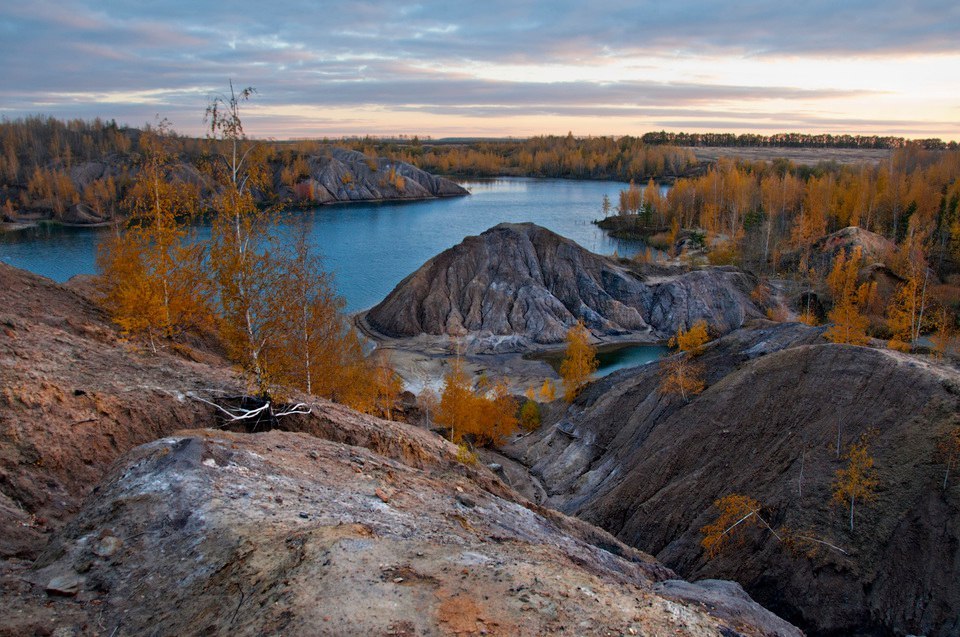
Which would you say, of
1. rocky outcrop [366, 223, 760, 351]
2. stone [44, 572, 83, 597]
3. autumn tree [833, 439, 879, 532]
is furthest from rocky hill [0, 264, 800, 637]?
rocky outcrop [366, 223, 760, 351]

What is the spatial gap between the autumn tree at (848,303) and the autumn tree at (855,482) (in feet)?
48.8

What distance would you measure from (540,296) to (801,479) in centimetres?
4169

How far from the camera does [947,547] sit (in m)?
16.2

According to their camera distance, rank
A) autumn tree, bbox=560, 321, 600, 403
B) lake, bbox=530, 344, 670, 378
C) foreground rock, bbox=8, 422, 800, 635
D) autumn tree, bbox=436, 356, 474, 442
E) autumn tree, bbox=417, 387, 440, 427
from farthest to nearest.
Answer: lake, bbox=530, 344, 670, 378 → autumn tree, bbox=560, 321, 600, 403 → autumn tree, bbox=417, 387, 440, 427 → autumn tree, bbox=436, 356, 474, 442 → foreground rock, bbox=8, 422, 800, 635

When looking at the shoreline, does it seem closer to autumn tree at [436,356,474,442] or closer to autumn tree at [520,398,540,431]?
autumn tree at [520,398,540,431]

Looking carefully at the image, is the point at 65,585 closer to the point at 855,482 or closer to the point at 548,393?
the point at 855,482

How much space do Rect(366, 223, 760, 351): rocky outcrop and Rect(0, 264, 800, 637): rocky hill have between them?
4065 cm

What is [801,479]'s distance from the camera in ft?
65.0

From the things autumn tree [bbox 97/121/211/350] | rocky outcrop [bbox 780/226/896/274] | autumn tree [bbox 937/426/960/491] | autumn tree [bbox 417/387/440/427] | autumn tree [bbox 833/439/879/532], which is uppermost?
autumn tree [bbox 97/121/211/350]

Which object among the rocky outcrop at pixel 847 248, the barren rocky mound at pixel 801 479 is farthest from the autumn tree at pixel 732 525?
the rocky outcrop at pixel 847 248

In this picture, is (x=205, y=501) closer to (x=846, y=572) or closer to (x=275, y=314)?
(x=275, y=314)

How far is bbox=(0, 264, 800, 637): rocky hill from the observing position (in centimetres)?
801

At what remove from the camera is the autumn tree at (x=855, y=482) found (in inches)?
697

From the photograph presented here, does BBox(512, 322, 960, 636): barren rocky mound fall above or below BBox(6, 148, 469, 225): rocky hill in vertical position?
below
